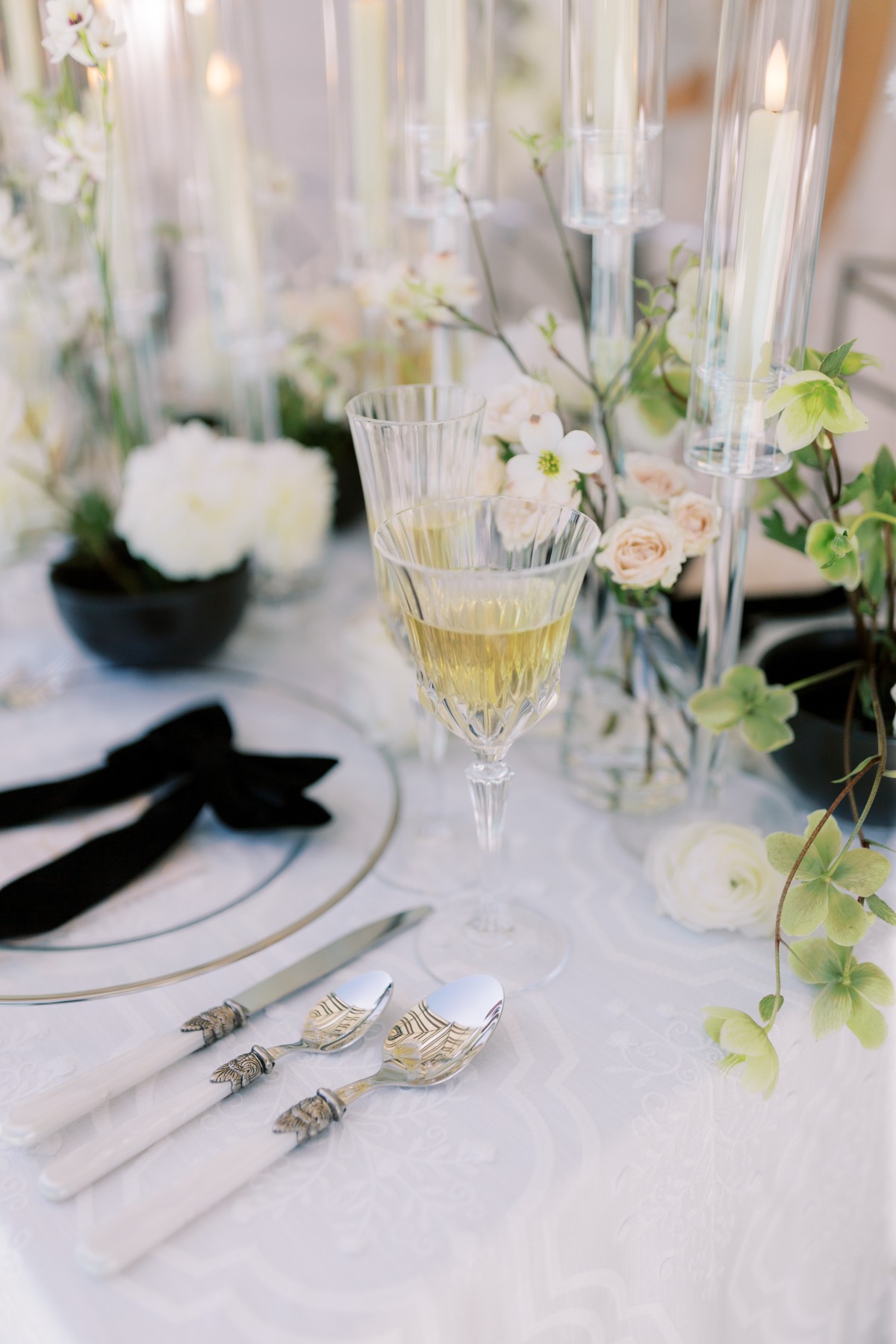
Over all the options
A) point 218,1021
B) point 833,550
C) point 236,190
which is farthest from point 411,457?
point 236,190

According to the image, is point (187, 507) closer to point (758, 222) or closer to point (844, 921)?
point (758, 222)

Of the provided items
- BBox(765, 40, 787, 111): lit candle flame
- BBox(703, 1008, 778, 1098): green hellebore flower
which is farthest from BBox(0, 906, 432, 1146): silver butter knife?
BBox(765, 40, 787, 111): lit candle flame

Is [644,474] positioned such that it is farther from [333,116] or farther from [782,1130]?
[333,116]

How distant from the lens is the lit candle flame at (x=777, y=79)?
0.59 m

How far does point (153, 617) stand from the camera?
1030 millimetres

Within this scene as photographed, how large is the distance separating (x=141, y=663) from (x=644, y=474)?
0.57 meters

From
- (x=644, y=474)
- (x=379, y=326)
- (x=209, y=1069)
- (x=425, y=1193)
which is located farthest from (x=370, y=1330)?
(x=379, y=326)

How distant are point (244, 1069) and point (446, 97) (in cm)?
75

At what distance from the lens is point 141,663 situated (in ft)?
3.50

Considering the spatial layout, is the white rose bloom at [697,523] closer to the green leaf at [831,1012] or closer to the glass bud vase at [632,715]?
the glass bud vase at [632,715]

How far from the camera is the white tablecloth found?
49cm

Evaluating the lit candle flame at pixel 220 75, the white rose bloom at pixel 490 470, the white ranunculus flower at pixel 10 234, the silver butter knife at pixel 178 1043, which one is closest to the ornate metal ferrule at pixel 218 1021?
the silver butter knife at pixel 178 1043

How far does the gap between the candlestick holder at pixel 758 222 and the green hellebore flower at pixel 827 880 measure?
23 cm

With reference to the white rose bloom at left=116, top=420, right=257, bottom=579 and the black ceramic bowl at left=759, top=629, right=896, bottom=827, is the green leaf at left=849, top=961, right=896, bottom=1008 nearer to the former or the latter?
the black ceramic bowl at left=759, top=629, right=896, bottom=827
